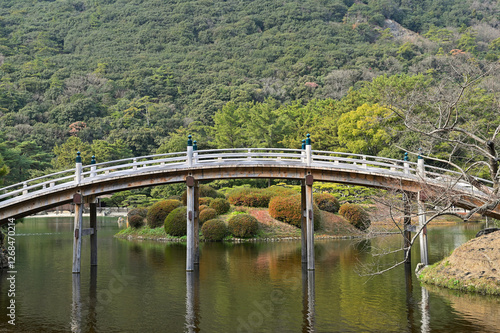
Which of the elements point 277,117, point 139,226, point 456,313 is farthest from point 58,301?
point 277,117

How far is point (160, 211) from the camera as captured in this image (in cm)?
4059

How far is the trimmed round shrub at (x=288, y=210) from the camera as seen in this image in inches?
1543

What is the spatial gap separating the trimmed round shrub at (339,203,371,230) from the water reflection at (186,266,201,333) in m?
17.8

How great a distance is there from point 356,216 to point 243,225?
910 centimetres

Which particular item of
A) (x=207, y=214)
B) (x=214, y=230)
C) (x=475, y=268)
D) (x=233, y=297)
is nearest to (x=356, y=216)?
(x=214, y=230)

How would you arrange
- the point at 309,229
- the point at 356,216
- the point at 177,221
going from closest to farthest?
the point at 309,229 < the point at 177,221 < the point at 356,216

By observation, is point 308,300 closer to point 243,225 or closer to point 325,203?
point 243,225

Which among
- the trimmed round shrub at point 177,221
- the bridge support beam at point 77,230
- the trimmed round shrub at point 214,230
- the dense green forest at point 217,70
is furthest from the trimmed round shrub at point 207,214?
the bridge support beam at point 77,230

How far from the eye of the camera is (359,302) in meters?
18.9

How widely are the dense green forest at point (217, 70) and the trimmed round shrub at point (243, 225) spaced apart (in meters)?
12.6

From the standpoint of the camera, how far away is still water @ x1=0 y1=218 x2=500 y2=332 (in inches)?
641

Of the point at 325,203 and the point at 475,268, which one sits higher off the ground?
the point at 325,203

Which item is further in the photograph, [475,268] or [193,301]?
[475,268]

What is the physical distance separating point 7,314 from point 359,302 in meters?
12.3
